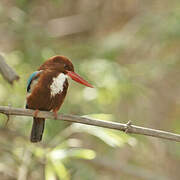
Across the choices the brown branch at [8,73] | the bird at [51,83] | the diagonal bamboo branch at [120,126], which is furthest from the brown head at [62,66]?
the diagonal bamboo branch at [120,126]

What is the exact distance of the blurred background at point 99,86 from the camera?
375 centimetres

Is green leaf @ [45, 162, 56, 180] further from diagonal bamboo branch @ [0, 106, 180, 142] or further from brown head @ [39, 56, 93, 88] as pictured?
diagonal bamboo branch @ [0, 106, 180, 142]

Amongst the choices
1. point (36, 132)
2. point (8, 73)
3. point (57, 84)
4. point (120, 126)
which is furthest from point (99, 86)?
point (120, 126)

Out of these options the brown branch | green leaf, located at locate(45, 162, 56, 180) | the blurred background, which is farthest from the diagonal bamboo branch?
green leaf, located at locate(45, 162, 56, 180)

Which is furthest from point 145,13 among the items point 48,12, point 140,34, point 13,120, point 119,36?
point 13,120

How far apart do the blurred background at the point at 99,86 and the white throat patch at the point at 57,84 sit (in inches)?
23.1

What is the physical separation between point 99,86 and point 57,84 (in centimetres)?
155

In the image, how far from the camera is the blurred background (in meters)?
3.75

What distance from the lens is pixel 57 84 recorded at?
2650 millimetres

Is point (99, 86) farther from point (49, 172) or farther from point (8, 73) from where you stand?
point (8, 73)

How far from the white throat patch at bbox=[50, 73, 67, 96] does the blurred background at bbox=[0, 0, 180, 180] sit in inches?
23.1

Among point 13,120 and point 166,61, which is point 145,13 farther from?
point 13,120

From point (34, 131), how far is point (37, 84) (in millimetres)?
361

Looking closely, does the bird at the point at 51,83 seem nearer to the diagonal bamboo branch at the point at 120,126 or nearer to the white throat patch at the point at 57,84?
the white throat patch at the point at 57,84
